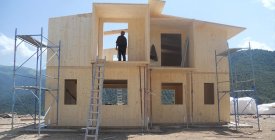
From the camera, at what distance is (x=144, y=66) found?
17.6 meters

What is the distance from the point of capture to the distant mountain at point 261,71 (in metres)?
45.2

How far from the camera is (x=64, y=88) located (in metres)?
18.1

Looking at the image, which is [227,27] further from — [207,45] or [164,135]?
[164,135]

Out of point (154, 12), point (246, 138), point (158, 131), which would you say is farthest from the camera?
point (154, 12)

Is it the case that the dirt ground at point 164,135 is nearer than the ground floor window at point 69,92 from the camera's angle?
Yes

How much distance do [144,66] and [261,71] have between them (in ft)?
130

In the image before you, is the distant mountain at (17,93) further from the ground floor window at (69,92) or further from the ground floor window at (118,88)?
the ground floor window at (69,92)

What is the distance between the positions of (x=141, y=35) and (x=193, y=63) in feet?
11.5

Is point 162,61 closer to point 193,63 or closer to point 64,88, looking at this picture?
point 193,63

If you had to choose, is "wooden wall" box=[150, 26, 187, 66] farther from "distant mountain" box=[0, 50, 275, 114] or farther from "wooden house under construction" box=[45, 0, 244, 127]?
"distant mountain" box=[0, 50, 275, 114]

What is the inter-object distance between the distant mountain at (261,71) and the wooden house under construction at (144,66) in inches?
838

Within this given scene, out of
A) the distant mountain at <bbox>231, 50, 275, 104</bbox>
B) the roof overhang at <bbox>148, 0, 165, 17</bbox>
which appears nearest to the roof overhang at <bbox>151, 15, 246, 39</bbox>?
the roof overhang at <bbox>148, 0, 165, 17</bbox>

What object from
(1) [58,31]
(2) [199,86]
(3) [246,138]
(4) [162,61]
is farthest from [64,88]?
(3) [246,138]

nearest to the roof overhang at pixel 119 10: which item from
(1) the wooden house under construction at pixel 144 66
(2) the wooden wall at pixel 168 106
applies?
(1) the wooden house under construction at pixel 144 66
